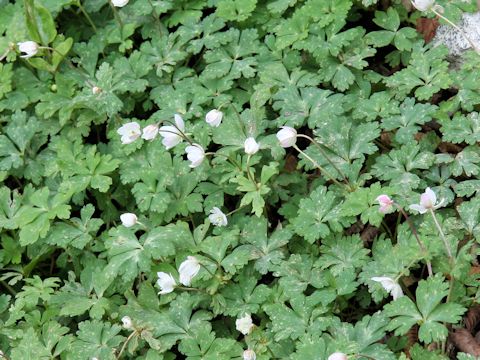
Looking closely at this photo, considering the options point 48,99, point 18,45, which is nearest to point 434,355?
point 48,99

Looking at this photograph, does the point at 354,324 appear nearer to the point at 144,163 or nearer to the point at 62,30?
the point at 144,163

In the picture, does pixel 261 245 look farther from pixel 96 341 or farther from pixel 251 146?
pixel 96 341

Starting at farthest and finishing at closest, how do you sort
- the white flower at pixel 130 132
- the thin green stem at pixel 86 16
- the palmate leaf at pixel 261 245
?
1. the thin green stem at pixel 86 16
2. the white flower at pixel 130 132
3. the palmate leaf at pixel 261 245

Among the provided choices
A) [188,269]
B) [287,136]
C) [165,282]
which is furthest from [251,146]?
[165,282]

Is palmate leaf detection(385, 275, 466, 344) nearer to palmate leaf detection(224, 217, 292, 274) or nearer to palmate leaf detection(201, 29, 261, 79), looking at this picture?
palmate leaf detection(224, 217, 292, 274)

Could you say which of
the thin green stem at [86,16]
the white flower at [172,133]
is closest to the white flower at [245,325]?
the white flower at [172,133]

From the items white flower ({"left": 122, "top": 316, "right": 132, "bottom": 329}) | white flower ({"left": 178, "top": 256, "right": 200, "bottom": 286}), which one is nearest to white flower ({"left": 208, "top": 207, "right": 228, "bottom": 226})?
white flower ({"left": 178, "top": 256, "right": 200, "bottom": 286})

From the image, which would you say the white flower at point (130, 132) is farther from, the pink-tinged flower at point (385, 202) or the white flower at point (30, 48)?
the pink-tinged flower at point (385, 202)
